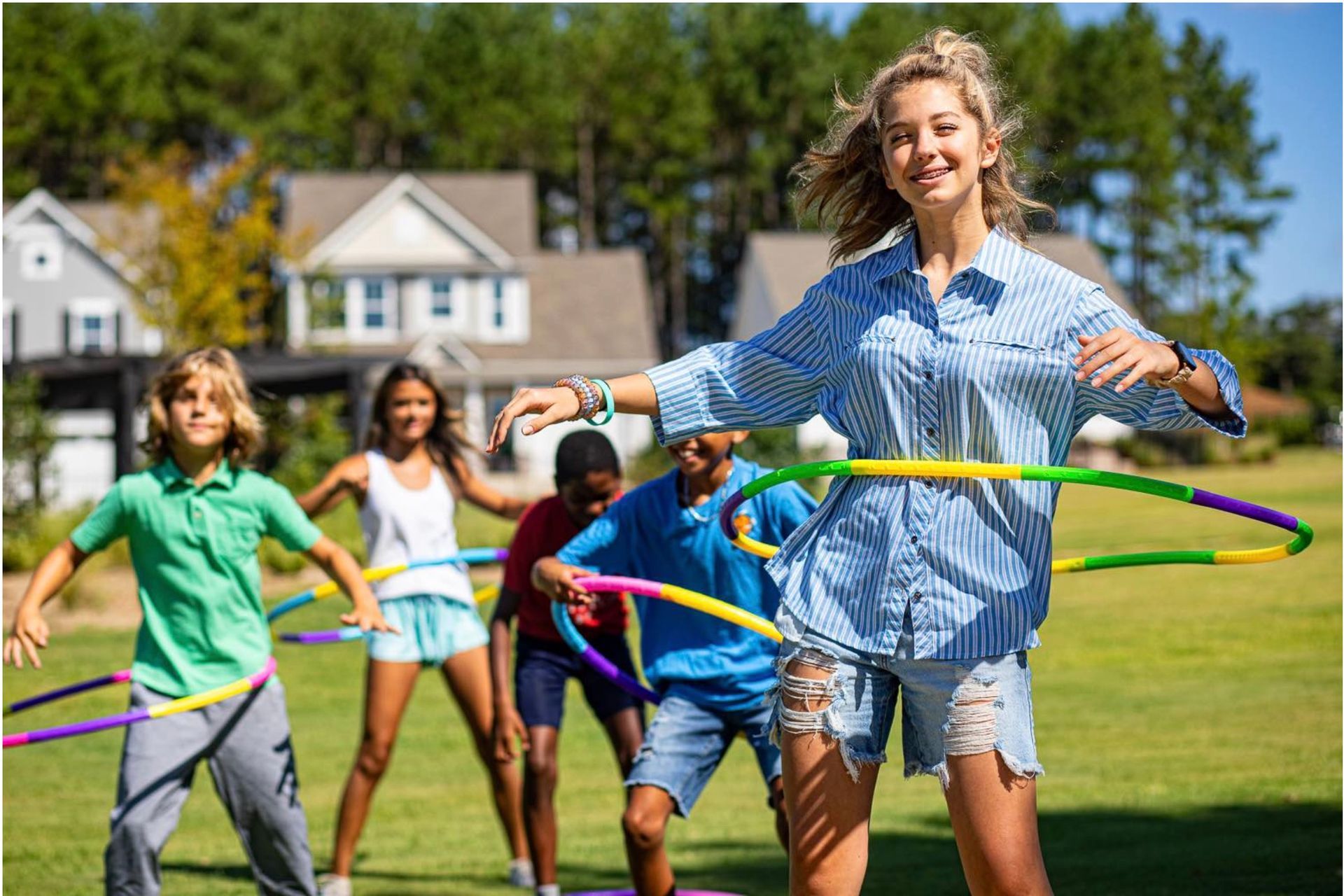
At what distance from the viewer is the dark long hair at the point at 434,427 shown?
788 cm

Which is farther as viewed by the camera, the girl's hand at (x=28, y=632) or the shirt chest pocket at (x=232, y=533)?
the shirt chest pocket at (x=232, y=533)

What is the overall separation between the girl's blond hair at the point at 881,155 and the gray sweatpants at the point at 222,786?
2.76 m

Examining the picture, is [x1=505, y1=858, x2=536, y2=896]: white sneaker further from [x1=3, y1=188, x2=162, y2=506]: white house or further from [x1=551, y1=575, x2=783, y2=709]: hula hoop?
[x1=3, y1=188, x2=162, y2=506]: white house

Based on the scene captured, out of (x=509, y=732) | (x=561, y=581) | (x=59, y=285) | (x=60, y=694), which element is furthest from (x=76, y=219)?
(x=561, y=581)

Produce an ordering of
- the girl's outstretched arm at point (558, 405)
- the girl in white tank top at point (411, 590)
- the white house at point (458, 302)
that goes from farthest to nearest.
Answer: the white house at point (458, 302)
the girl in white tank top at point (411, 590)
the girl's outstretched arm at point (558, 405)

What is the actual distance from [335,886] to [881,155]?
14.7 feet

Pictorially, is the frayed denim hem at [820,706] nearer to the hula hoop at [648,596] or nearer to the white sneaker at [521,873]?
the hula hoop at [648,596]

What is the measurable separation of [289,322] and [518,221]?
297 inches

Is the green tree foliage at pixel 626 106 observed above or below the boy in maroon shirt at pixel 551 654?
above

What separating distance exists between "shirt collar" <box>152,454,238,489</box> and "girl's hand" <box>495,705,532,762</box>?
160 cm

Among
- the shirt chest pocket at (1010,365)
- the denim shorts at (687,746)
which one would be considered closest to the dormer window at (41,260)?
the denim shorts at (687,746)

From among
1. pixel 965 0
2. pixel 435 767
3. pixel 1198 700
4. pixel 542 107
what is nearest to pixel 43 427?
pixel 435 767

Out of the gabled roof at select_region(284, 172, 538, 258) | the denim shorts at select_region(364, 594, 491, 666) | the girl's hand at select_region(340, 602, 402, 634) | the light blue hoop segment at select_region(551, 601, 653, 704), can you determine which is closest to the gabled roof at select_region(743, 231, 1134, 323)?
the gabled roof at select_region(284, 172, 538, 258)

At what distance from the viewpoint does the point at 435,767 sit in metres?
11.1
